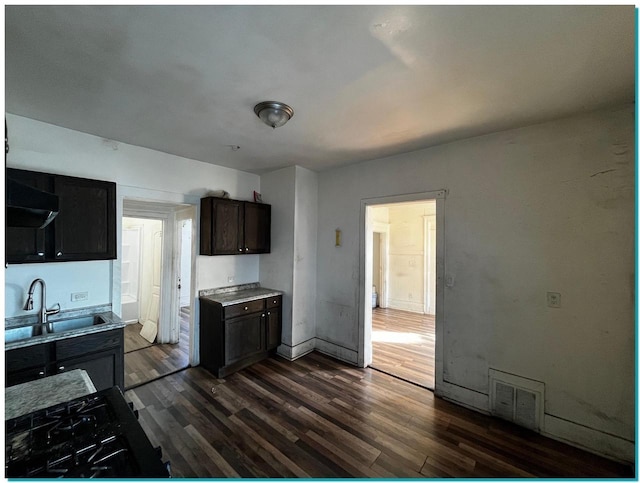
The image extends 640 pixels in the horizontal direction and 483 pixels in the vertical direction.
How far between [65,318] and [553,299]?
4300mm

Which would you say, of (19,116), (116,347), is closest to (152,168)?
(19,116)

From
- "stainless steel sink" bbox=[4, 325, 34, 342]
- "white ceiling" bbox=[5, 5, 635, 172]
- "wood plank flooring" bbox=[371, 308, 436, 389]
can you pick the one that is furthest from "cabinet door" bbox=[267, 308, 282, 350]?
"white ceiling" bbox=[5, 5, 635, 172]

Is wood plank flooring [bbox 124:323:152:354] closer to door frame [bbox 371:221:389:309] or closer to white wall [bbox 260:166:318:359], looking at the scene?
white wall [bbox 260:166:318:359]

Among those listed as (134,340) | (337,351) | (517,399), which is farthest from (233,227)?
(517,399)

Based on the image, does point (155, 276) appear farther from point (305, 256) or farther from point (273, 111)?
point (273, 111)

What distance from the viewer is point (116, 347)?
230cm

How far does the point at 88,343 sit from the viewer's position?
2.17 m

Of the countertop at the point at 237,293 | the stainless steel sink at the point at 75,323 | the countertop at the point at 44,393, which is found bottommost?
the stainless steel sink at the point at 75,323

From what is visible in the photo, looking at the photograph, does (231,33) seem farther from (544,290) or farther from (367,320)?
(367,320)

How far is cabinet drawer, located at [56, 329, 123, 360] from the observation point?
2.05 meters

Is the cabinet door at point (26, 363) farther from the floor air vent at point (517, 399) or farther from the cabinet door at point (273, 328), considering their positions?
the floor air vent at point (517, 399)

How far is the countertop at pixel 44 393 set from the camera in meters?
1.17

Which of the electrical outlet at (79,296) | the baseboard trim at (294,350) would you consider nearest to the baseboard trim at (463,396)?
the baseboard trim at (294,350)

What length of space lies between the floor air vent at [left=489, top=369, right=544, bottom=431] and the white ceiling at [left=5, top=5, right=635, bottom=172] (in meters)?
2.26
